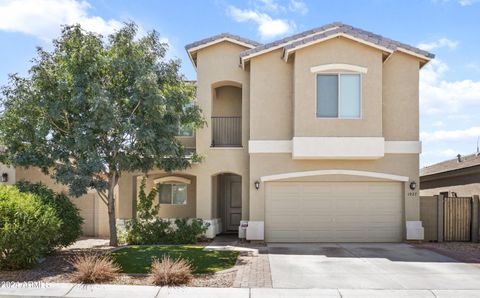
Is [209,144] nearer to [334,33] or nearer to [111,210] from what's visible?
[111,210]

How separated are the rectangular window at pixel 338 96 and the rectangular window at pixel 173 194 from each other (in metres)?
7.79

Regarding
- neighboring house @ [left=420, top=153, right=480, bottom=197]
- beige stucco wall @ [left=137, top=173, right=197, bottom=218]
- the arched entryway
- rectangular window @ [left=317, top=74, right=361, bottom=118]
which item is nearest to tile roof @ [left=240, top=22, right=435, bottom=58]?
rectangular window @ [left=317, top=74, right=361, bottom=118]

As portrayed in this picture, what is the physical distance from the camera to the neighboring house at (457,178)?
20.4 m

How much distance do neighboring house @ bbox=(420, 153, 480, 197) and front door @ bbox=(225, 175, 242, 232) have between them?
10030 millimetres

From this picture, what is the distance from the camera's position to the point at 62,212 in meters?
13.6

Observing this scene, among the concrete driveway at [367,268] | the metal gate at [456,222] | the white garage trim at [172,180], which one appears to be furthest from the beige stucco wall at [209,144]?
the metal gate at [456,222]

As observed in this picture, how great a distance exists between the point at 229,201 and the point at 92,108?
9.36m

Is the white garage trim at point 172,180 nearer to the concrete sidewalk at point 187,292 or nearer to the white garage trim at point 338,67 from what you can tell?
the white garage trim at point 338,67

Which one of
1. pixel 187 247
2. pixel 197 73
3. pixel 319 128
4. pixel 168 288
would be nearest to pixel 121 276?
pixel 168 288

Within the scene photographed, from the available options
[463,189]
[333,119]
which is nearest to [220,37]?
[333,119]

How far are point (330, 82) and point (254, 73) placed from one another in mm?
2886

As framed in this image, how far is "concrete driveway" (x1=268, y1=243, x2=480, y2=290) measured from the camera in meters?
10.4

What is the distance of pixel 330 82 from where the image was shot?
17.2 m

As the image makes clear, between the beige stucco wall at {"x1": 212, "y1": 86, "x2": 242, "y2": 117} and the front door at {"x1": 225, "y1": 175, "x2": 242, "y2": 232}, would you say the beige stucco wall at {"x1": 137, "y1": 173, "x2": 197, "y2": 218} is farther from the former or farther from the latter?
the beige stucco wall at {"x1": 212, "y1": 86, "x2": 242, "y2": 117}
